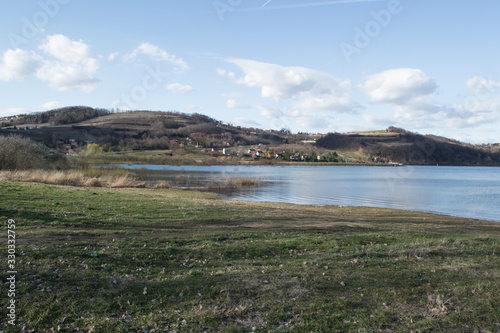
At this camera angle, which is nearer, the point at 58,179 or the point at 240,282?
A: the point at 240,282

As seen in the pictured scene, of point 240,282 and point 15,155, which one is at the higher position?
point 15,155

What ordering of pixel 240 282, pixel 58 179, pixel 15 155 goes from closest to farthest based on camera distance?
pixel 240 282 < pixel 58 179 < pixel 15 155

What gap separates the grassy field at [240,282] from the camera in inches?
223

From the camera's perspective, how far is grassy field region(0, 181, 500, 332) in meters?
5.67

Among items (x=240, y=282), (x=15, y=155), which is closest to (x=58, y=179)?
(x=15, y=155)

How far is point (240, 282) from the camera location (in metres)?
7.34

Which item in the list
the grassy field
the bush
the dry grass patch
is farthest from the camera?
the bush

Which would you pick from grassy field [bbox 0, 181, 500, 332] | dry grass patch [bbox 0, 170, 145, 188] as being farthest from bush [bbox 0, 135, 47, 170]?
grassy field [bbox 0, 181, 500, 332]

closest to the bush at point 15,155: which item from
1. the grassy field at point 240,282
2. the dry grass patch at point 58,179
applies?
the dry grass patch at point 58,179

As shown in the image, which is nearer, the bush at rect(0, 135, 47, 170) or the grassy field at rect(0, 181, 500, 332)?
the grassy field at rect(0, 181, 500, 332)

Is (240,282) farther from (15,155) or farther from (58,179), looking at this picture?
(15,155)

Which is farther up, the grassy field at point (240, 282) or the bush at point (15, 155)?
the bush at point (15, 155)

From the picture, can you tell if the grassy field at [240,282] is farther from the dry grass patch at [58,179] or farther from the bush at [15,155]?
the bush at [15,155]

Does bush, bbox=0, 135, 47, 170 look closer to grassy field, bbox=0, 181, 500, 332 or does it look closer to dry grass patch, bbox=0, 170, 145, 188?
dry grass patch, bbox=0, 170, 145, 188
